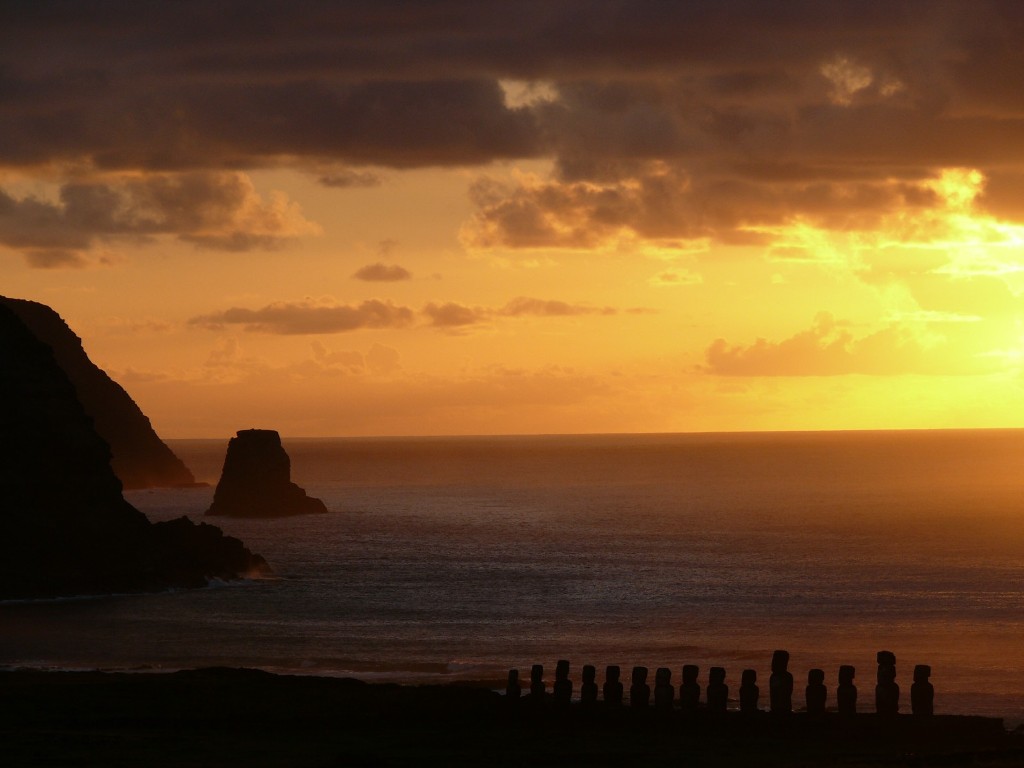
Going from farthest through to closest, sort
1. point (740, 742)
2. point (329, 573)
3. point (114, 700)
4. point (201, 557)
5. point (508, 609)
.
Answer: point (329, 573), point (201, 557), point (508, 609), point (114, 700), point (740, 742)

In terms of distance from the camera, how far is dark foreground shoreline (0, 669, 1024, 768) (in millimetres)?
32344

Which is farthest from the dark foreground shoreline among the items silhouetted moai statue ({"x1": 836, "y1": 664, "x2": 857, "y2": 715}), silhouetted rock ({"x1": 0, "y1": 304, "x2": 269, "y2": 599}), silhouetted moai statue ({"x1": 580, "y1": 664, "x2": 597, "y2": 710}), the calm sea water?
silhouetted rock ({"x1": 0, "y1": 304, "x2": 269, "y2": 599})

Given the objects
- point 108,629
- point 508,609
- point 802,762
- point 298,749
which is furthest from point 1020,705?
point 108,629

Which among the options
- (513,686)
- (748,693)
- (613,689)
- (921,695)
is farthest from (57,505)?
(921,695)

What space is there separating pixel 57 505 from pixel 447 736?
66.7 m

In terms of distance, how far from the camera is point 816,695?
36.2m

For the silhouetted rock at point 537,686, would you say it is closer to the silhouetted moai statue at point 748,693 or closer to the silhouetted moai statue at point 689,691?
the silhouetted moai statue at point 689,691

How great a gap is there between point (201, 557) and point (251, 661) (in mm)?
40906

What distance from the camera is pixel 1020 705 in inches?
2251

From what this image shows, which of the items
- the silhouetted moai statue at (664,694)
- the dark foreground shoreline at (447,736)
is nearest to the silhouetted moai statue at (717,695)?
the dark foreground shoreline at (447,736)

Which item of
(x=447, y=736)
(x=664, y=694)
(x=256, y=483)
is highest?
(x=256, y=483)

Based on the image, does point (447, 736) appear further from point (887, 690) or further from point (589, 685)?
point (887, 690)

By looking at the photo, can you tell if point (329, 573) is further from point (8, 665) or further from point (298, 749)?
point (298, 749)

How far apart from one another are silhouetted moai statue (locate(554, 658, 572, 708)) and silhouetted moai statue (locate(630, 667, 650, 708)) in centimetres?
166
